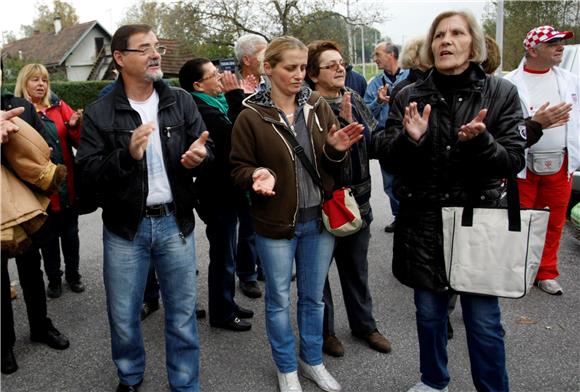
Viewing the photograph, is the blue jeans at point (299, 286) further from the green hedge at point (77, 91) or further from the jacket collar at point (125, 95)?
the green hedge at point (77, 91)

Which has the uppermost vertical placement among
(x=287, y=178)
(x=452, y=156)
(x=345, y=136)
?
(x=345, y=136)

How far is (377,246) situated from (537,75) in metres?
2.35

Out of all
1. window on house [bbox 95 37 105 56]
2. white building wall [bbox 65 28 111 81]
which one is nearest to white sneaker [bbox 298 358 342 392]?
white building wall [bbox 65 28 111 81]

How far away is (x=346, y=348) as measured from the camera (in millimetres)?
3607

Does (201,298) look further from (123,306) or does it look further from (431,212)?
(431,212)

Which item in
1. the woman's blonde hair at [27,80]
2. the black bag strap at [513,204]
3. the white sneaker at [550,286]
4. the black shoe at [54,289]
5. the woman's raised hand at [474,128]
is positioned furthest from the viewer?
the black shoe at [54,289]

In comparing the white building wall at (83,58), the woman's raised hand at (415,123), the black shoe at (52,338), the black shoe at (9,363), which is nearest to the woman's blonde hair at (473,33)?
the woman's raised hand at (415,123)

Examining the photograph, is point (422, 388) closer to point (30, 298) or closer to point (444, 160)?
point (444, 160)

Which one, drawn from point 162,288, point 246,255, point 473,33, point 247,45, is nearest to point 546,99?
point 473,33

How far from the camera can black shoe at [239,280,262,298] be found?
4555 mm

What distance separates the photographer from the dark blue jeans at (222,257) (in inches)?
150

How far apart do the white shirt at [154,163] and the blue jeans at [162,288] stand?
12cm

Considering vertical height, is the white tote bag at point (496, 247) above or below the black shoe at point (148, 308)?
above

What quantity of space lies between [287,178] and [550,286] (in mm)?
2738
